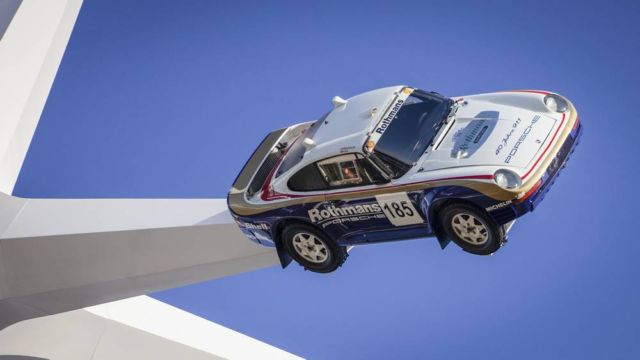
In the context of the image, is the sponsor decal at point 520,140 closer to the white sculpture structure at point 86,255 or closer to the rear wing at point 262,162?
the rear wing at point 262,162

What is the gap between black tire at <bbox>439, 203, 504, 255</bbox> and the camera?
920cm

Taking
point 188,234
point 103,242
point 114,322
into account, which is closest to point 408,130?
point 188,234

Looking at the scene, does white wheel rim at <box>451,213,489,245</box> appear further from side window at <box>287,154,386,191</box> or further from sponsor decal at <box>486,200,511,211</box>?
side window at <box>287,154,386,191</box>

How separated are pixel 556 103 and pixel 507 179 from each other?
171 cm

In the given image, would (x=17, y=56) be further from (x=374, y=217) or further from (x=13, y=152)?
(x=374, y=217)

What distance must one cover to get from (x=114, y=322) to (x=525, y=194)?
7.10 metres

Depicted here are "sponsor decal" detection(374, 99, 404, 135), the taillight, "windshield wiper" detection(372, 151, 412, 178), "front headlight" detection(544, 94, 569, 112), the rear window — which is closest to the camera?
the taillight

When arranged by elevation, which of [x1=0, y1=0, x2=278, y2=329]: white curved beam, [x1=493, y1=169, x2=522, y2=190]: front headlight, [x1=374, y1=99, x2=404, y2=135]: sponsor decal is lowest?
[x1=0, y1=0, x2=278, y2=329]: white curved beam

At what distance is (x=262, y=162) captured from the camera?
1118 centimetres

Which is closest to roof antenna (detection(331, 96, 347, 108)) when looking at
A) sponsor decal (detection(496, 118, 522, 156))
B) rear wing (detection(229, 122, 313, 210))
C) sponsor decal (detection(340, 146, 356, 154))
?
rear wing (detection(229, 122, 313, 210))

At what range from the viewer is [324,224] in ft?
32.9

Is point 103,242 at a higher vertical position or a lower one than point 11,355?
higher

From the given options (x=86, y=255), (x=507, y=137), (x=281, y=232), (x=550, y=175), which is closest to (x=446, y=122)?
(x=507, y=137)

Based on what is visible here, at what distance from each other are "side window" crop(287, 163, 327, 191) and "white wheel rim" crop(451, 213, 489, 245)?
146cm
